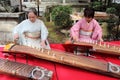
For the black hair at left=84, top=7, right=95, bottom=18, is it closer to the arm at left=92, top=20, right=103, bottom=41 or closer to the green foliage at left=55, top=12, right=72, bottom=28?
the arm at left=92, top=20, right=103, bottom=41

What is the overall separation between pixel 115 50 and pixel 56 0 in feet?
22.7

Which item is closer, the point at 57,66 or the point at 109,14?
the point at 57,66

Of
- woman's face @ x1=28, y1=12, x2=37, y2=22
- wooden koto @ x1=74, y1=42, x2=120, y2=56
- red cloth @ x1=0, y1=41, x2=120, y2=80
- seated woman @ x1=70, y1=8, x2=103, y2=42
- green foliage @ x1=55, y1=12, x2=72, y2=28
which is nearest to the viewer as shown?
red cloth @ x1=0, y1=41, x2=120, y2=80

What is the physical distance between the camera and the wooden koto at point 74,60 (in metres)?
2.05

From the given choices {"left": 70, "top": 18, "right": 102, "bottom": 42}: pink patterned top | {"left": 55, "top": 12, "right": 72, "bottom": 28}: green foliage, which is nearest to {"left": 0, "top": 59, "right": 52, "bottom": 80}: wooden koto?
{"left": 70, "top": 18, "right": 102, "bottom": 42}: pink patterned top

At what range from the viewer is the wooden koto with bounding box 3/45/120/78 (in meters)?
2.05

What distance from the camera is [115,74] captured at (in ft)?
6.55

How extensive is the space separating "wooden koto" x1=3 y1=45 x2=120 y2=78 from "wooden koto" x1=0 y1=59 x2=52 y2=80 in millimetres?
302

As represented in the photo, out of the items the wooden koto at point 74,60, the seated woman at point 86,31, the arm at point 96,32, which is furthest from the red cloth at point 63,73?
the arm at point 96,32

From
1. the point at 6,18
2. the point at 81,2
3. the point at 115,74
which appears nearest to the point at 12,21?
the point at 6,18

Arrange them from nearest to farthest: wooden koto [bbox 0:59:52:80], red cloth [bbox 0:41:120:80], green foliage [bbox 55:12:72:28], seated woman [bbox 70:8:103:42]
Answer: wooden koto [bbox 0:59:52:80], red cloth [bbox 0:41:120:80], seated woman [bbox 70:8:103:42], green foliage [bbox 55:12:72:28]

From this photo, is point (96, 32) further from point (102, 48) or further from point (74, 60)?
point (74, 60)

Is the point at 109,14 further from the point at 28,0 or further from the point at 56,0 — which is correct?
the point at 28,0

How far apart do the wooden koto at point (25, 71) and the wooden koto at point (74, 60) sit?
30 centimetres
